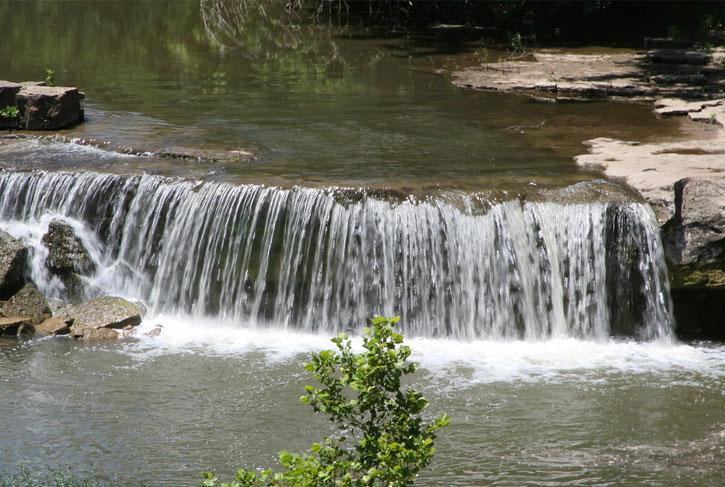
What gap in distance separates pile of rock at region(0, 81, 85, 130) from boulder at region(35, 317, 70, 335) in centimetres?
409

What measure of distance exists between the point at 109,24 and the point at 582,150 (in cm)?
1525

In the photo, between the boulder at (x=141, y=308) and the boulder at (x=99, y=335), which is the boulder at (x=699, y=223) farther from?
the boulder at (x=99, y=335)

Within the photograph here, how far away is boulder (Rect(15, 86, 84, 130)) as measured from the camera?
12.3m

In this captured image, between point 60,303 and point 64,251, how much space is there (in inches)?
25.6

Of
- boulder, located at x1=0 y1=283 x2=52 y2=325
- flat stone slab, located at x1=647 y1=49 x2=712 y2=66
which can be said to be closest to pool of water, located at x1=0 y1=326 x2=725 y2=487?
boulder, located at x1=0 y1=283 x2=52 y2=325

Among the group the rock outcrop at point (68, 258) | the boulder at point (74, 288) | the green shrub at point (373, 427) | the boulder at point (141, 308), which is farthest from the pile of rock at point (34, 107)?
the green shrub at point (373, 427)

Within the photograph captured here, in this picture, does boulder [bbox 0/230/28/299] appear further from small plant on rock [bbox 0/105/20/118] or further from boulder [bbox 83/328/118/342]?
small plant on rock [bbox 0/105/20/118]

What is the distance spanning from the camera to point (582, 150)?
37.4 ft

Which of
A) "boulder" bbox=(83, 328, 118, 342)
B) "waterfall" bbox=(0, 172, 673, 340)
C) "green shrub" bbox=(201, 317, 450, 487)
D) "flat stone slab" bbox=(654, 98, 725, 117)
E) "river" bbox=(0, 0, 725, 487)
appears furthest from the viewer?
"flat stone slab" bbox=(654, 98, 725, 117)

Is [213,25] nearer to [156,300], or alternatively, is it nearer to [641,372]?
[156,300]

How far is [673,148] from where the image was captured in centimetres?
1135

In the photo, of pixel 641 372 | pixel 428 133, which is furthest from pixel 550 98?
pixel 641 372

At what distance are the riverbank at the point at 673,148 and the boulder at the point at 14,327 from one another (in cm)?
626

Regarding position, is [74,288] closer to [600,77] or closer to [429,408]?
[429,408]
